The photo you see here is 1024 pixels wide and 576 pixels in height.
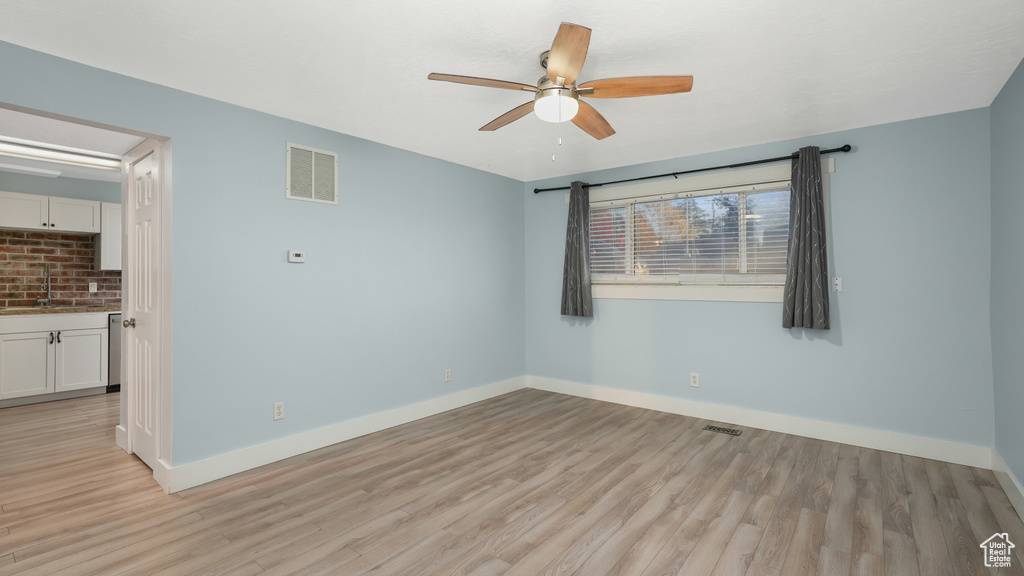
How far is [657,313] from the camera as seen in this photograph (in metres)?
4.70

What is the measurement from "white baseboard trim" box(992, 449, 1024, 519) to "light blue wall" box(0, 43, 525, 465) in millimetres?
4005

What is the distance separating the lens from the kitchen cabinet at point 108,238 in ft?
18.0

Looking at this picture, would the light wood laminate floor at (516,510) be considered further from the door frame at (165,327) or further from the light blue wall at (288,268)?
the light blue wall at (288,268)

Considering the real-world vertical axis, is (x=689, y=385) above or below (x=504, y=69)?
below

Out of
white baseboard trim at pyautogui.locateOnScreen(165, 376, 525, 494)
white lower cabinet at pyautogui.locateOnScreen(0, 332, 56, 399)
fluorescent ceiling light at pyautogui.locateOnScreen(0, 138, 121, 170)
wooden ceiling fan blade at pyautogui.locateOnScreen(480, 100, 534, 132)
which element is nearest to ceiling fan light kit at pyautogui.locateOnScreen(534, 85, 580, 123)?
wooden ceiling fan blade at pyautogui.locateOnScreen(480, 100, 534, 132)

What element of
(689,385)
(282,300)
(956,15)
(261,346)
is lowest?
(689,385)

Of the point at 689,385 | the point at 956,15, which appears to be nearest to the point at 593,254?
the point at 689,385

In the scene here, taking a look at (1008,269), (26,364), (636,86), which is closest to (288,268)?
(636,86)

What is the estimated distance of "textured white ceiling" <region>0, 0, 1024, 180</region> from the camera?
2.07m

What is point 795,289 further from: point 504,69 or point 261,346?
point 261,346

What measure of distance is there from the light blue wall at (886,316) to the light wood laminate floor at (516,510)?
14.8 inches

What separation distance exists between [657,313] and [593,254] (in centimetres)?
97

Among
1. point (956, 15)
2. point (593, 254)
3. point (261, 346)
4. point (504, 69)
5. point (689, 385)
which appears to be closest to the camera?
point (956, 15)

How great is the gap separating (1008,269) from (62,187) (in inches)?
331
